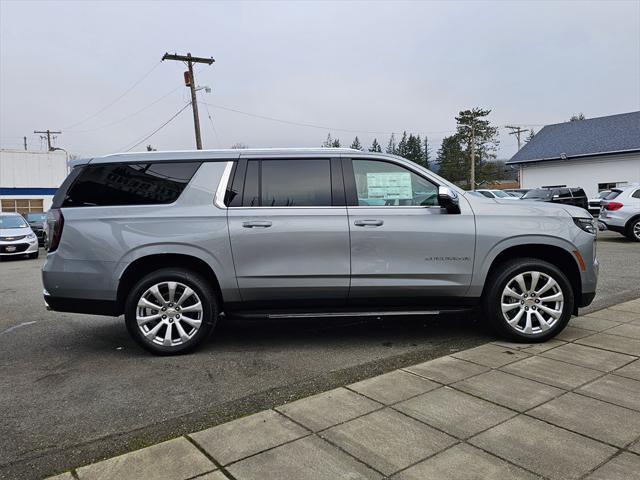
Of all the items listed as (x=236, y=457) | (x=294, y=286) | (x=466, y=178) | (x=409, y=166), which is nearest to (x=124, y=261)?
(x=294, y=286)

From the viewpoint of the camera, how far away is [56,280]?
4.85 metres

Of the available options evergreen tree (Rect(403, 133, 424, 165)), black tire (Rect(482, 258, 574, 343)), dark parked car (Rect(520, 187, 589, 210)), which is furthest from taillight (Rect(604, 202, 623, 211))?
evergreen tree (Rect(403, 133, 424, 165))

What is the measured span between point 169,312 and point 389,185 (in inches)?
93.9

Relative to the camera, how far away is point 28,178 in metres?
37.0

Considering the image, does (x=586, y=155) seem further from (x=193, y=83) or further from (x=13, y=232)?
(x=13, y=232)

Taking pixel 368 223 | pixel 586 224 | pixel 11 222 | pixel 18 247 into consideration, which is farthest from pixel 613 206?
pixel 11 222

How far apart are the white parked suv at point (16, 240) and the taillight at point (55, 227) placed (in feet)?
45.3

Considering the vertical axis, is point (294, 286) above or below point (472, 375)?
above

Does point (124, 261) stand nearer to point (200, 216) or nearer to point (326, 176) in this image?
point (200, 216)

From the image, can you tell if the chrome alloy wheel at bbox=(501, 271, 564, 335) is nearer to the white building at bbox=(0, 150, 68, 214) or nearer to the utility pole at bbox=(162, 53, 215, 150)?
the utility pole at bbox=(162, 53, 215, 150)

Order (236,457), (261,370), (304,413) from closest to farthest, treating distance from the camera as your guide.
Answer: (236,457) → (304,413) → (261,370)

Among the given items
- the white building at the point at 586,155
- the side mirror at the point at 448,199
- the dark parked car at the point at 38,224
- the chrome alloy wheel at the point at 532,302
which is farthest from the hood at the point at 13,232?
the white building at the point at 586,155

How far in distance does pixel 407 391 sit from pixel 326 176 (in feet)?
7.09

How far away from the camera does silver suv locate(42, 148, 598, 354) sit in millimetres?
4812
